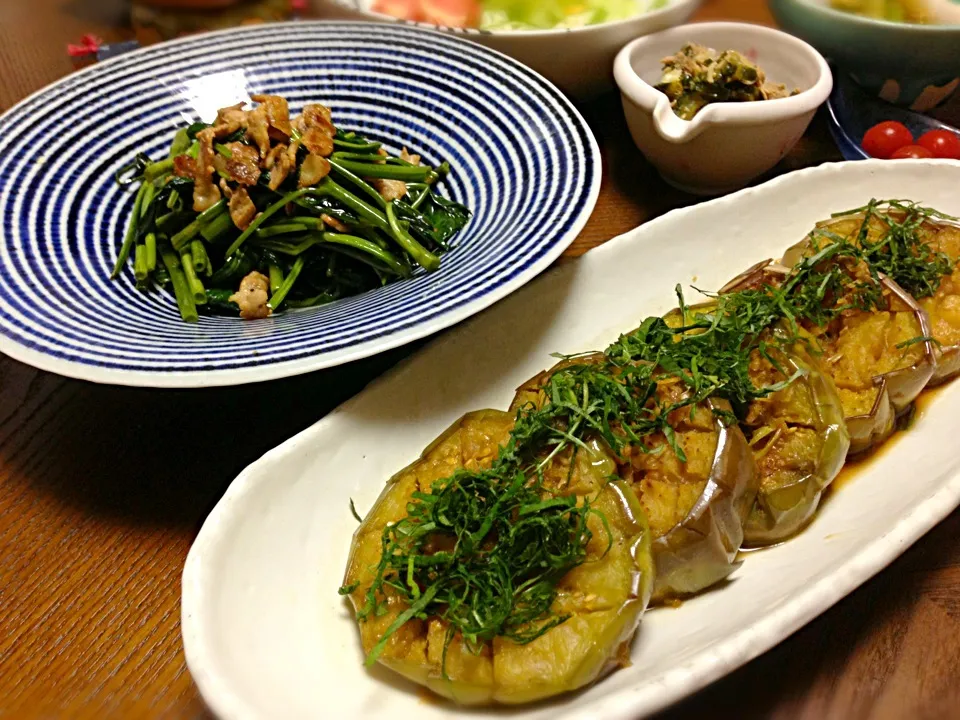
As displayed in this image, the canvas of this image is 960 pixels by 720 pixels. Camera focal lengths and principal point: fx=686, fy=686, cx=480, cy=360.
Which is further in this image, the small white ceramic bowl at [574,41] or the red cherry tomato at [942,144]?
the small white ceramic bowl at [574,41]

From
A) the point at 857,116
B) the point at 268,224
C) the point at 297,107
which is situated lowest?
the point at 857,116

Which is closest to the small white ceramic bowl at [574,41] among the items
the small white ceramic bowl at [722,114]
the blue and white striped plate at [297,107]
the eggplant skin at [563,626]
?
the small white ceramic bowl at [722,114]

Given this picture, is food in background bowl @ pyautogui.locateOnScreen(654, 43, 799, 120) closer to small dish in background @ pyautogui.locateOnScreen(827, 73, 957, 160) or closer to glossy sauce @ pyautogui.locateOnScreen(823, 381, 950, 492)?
small dish in background @ pyautogui.locateOnScreen(827, 73, 957, 160)

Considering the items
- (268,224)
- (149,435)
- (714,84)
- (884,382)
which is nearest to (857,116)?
(714,84)

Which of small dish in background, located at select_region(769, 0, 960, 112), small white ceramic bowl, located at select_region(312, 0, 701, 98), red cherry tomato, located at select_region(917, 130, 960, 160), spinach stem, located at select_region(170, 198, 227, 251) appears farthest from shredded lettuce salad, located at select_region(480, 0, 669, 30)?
spinach stem, located at select_region(170, 198, 227, 251)

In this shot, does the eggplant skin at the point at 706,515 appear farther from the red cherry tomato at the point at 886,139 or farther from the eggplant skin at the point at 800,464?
the red cherry tomato at the point at 886,139

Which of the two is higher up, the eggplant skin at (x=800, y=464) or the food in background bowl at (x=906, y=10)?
the food in background bowl at (x=906, y=10)

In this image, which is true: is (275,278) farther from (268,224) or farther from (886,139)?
(886,139)
